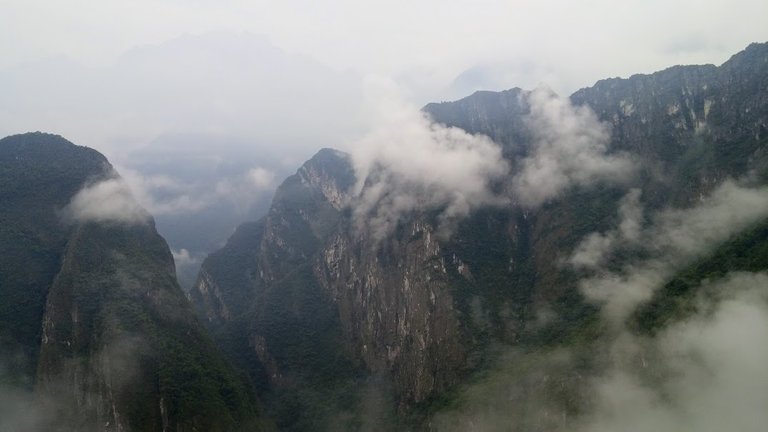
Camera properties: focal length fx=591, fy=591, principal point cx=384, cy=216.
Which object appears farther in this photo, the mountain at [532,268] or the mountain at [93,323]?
the mountain at [532,268]

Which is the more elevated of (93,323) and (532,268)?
(93,323)

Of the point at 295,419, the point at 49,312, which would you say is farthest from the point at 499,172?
the point at 49,312

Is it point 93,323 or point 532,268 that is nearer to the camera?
point 93,323

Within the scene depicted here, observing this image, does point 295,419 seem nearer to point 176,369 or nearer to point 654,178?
point 176,369

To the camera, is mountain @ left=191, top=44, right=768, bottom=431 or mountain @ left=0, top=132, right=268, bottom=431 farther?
mountain @ left=191, top=44, right=768, bottom=431
